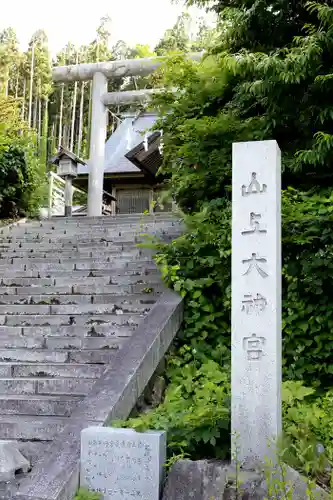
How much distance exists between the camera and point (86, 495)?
3.08 metres

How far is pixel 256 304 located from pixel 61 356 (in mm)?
2339

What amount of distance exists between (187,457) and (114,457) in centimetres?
49

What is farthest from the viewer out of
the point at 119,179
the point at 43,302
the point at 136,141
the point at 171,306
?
the point at 136,141

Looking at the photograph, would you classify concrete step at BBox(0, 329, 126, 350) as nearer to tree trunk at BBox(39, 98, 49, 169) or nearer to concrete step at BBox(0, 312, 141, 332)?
concrete step at BBox(0, 312, 141, 332)

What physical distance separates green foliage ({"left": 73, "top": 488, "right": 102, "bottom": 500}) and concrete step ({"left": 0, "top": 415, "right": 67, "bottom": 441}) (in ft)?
2.38

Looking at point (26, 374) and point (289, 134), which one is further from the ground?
point (289, 134)

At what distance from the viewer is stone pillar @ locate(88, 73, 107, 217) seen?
51.2 feet

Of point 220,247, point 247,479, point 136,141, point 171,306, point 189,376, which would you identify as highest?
point 136,141

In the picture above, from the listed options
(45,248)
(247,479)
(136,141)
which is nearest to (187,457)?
(247,479)

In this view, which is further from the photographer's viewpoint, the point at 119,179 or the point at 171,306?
the point at 119,179

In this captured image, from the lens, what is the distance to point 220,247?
5.56 meters

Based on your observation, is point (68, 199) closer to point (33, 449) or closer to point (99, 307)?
point (99, 307)

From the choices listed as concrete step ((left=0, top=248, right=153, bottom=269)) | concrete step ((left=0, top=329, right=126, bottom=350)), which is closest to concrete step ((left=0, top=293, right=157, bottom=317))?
concrete step ((left=0, top=329, right=126, bottom=350))

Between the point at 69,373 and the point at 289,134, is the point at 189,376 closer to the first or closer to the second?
the point at 69,373
